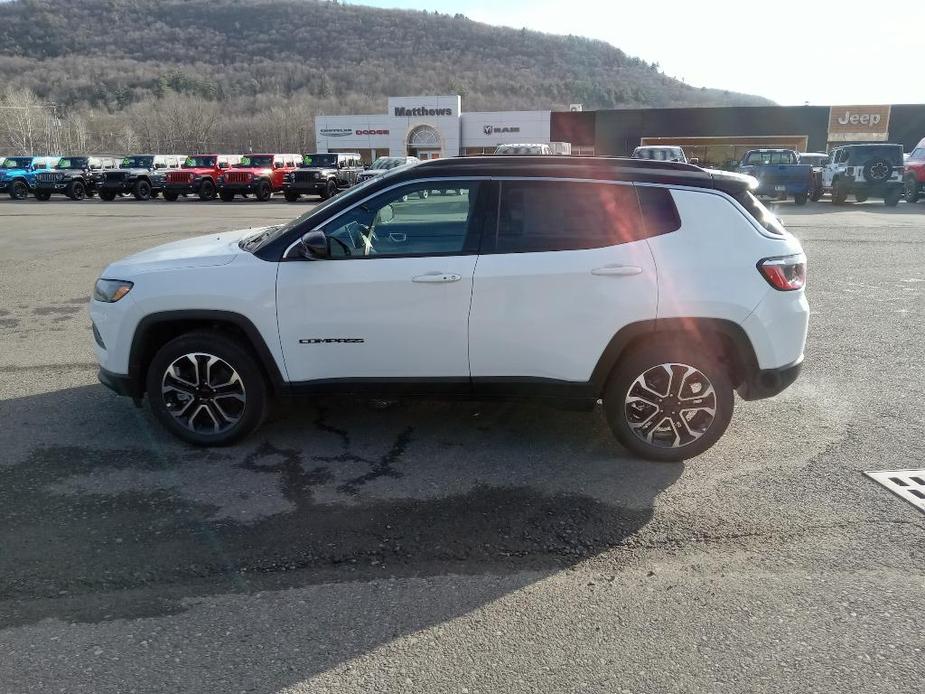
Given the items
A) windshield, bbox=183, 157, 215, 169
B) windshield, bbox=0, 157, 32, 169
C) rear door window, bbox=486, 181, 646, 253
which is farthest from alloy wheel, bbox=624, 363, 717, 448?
windshield, bbox=0, 157, 32, 169

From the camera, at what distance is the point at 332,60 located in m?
141

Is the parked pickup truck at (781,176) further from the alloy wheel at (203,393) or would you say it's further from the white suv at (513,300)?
the alloy wheel at (203,393)

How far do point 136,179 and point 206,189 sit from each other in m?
3.63

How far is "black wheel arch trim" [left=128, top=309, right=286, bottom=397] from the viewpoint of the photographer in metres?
4.45

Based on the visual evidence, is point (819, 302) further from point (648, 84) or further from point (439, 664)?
point (648, 84)

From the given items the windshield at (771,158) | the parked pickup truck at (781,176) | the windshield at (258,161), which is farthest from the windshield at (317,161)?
the windshield at (771,158)

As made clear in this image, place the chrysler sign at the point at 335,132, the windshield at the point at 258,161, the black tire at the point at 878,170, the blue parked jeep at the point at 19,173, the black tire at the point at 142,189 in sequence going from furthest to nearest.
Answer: the chrysler sign at the point at 335,132 < the blue parked jeep at the point at 19,173 < the black tire at the point at 142,189 < the windshield at the point at 258,161 < the black tire at the point at 878,170

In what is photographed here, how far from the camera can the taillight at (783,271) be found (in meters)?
4.24

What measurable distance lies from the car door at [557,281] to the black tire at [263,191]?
90.6ft

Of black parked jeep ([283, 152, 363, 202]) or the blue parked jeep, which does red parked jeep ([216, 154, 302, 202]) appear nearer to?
black parked jeep ([283, 152, 363, 202])

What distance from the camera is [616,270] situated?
420 centimetres

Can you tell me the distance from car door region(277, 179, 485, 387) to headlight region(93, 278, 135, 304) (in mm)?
1020

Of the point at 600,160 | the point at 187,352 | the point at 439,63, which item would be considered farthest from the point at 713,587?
the point at 439,63

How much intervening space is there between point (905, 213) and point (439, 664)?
79.5 ft
